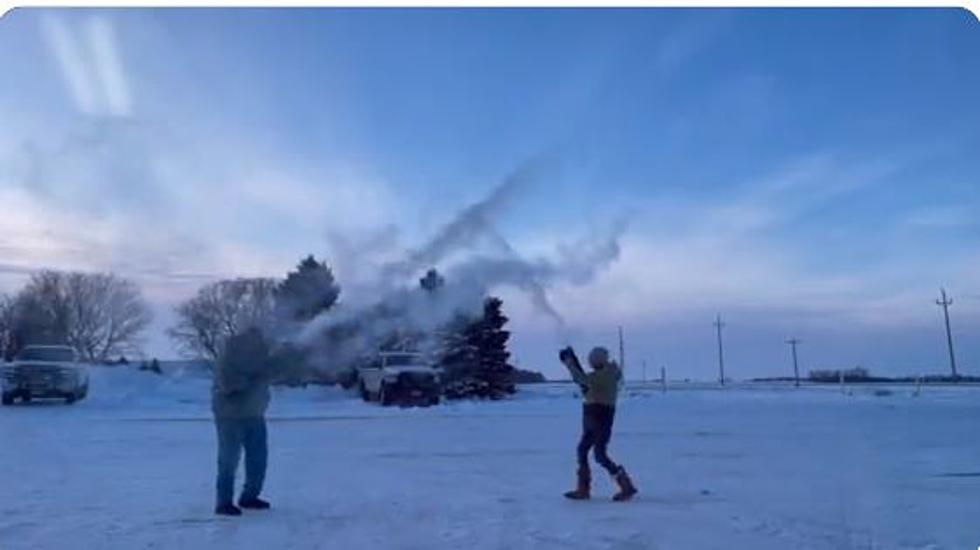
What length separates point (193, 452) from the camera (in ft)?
53.3

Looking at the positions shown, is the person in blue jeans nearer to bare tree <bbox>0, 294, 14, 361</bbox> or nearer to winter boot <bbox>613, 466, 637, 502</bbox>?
winter boot <bbox>613, 466, 637, 502</bbox>

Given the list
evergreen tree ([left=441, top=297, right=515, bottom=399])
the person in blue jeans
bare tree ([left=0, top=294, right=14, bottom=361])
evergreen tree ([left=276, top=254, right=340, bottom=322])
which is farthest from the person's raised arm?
bare tree ([left=0, top=294, right=14, bottom=361])

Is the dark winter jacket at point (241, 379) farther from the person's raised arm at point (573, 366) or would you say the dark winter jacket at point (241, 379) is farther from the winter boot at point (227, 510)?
the person's raised arm at point (573, 366)

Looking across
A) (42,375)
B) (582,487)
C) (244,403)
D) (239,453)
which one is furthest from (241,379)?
(42,375)

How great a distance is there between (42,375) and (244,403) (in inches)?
1068

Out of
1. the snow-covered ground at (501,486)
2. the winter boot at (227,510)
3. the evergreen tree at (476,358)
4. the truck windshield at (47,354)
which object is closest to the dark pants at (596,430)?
the snow-covered ground at (501,486)

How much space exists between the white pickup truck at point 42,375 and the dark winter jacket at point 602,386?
91.3ft

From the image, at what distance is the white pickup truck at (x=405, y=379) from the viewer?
36938 mm

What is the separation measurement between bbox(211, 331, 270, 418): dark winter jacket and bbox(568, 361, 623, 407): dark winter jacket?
135 inches

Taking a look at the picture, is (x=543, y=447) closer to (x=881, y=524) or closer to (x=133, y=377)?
(x=881, y=524)

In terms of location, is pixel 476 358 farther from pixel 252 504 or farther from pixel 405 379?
pixel 252 504

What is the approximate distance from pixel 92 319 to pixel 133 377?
19558 mm

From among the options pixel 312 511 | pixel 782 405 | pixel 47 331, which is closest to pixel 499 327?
pixel 782 405

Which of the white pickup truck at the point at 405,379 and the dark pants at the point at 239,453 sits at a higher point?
the white pickup truck at the point at 405,379
